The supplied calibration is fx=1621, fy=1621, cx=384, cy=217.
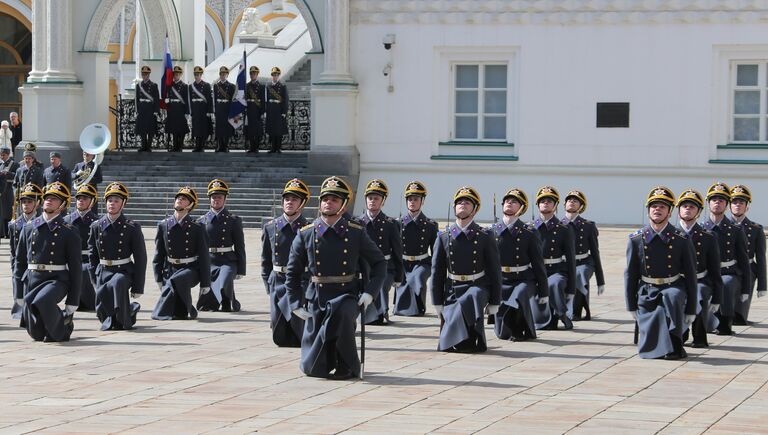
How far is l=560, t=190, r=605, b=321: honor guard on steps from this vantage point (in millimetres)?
17500

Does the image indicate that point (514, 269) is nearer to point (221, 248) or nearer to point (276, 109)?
point (221, 248)

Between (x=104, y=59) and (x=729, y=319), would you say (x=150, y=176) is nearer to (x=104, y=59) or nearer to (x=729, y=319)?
(x=104, y=59)

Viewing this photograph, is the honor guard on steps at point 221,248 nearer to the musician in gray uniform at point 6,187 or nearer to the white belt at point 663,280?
the white belt at point 663,280

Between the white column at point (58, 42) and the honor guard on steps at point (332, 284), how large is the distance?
65.3 feet

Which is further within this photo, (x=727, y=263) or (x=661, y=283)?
(x=727, y=263)

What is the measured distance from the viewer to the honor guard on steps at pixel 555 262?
1652 centimetres

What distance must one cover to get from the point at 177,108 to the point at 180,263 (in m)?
15.2

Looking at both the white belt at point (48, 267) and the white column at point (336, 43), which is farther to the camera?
the white column at point (336, 43)

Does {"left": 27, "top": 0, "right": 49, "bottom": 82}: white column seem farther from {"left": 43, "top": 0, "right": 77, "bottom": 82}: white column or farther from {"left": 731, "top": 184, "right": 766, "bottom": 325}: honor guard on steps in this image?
{"left": 731, "top": 184, "right": 766, "bottom": 325}: honor guard on steps

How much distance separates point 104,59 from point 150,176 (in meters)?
2.94

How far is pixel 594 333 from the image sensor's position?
639 inches

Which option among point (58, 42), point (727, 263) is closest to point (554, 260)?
point (727, 263)

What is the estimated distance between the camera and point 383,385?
40.9 ft

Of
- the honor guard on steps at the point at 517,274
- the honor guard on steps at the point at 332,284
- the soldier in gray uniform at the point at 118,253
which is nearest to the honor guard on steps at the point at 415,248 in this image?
the honor guard on steps at the point at 517,274
